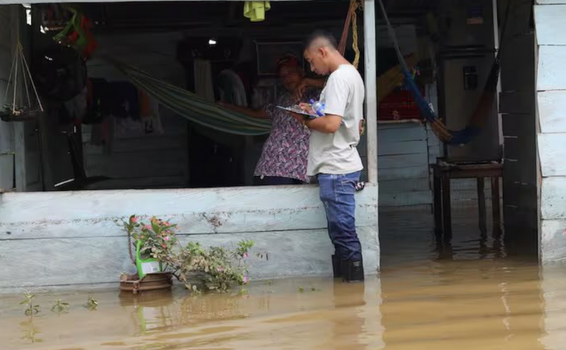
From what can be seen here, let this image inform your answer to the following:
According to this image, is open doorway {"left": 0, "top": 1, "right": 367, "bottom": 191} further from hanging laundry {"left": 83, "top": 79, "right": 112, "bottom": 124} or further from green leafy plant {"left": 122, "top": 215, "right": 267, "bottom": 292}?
green leafy plant {"left": 122, "top": 215, "right": 267, "bottom": 292}

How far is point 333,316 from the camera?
456 centimetres

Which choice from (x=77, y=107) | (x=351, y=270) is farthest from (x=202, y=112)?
(x=77, y=107)

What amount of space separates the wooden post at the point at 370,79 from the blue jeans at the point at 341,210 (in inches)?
12.6

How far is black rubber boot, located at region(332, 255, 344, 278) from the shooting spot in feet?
18.0

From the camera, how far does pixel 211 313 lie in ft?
15.5

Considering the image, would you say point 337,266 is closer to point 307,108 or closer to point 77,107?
point 307,108

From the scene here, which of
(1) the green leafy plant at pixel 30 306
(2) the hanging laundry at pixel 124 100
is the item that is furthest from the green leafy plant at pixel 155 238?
(2) the hanging laundry at pixel 124 100

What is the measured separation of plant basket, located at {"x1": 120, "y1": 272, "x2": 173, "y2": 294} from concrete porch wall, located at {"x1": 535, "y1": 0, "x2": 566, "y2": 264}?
2648 mm

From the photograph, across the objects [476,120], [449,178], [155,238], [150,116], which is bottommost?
[155,238]

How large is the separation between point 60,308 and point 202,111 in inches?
110

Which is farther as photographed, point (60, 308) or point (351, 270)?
point (351, 270)

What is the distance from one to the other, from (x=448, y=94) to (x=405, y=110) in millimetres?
1809

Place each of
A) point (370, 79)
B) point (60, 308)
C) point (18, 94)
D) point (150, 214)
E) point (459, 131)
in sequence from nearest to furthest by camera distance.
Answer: point (60, 308) < point (150, 214) < point (370, 79) < point (18, 94) < point (459, 131)

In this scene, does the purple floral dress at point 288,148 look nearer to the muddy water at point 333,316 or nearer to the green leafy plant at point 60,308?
the muddy water at point 333,316
